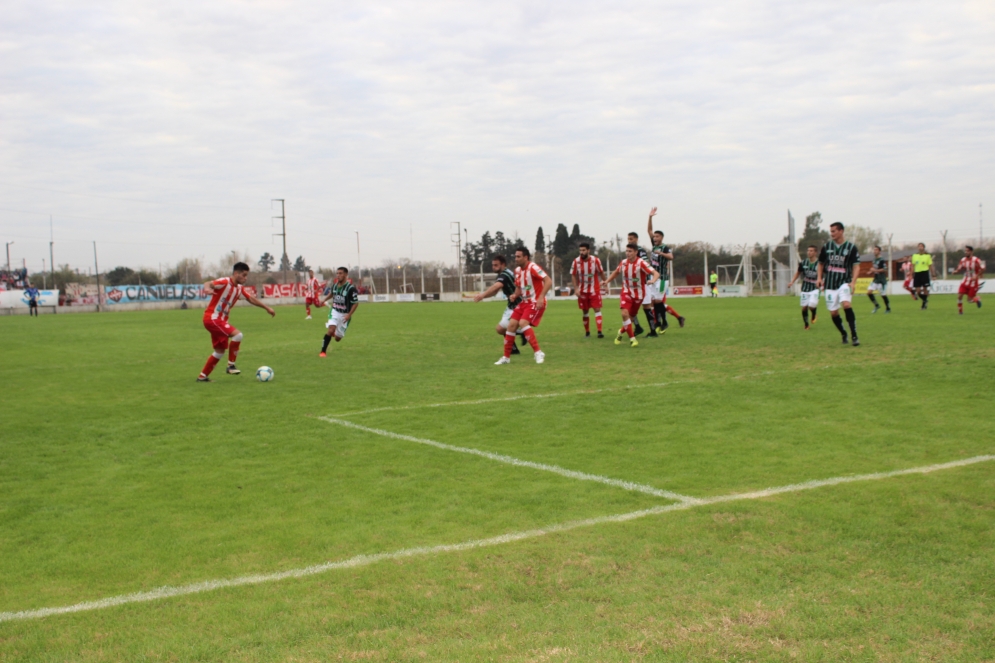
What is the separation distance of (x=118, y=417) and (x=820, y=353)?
1077 centimetres

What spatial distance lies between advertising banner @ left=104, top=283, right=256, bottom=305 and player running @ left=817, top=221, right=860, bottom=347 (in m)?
57.5

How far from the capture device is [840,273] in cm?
1528

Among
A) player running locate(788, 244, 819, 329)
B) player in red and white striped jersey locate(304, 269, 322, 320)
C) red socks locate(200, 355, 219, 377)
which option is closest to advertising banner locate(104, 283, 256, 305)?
player in red and white striped jersey locate(304, 269, 322, 320)

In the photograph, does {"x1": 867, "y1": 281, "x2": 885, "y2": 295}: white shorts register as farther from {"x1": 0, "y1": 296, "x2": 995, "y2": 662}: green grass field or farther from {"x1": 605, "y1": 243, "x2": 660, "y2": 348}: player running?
{"x1": 0, "y1": 296, "x2": 995, "y2": 662}: green grass field

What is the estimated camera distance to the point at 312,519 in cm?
530

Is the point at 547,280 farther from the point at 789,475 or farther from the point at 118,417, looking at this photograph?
the point at 789,475

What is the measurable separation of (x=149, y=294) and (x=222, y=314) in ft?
202

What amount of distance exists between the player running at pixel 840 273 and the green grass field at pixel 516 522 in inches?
145

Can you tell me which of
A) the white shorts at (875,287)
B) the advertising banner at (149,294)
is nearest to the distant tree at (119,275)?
the advertising banner at (149,294)

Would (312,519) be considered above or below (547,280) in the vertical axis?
below

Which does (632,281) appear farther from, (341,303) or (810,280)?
(341,303)

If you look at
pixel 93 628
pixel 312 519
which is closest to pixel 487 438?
pixel 312 519

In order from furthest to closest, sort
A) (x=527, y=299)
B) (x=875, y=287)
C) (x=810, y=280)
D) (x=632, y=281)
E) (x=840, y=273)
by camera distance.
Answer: (x=875, y=287) → (x=810, y=280) → (x=632, y=281) → (x=840, y=273) → (x=527, y=299)

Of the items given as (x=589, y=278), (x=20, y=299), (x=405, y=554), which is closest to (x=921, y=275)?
(x=589, y=278)
